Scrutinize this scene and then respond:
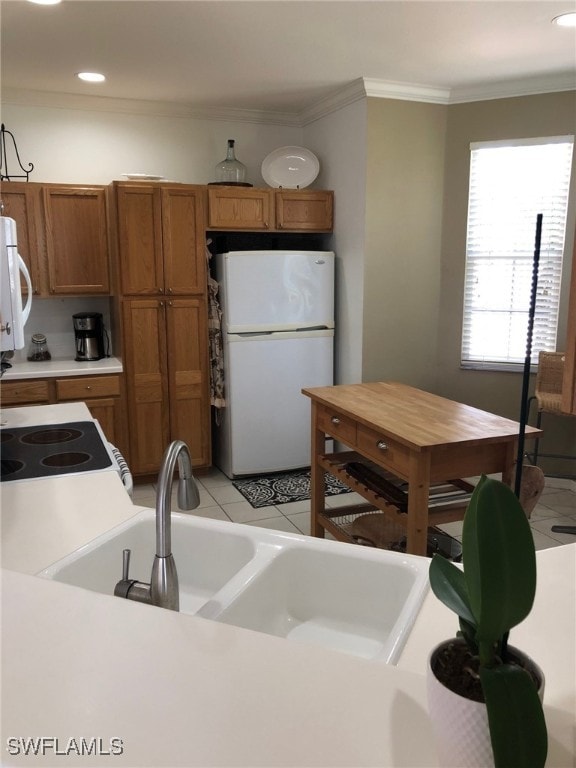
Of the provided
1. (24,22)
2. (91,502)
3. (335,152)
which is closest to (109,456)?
(91,502)

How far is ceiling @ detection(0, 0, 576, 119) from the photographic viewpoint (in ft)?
8.83

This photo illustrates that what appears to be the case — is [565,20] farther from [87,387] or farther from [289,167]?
[87,387]

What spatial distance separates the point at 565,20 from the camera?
285 centimetres

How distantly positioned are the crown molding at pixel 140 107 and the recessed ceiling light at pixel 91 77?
0.42 meters

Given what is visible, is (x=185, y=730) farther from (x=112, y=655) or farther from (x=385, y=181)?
(x=385, y=181)

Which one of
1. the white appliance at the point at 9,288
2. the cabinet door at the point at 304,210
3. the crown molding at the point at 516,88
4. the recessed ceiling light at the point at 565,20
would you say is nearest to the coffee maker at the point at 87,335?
the cabinet door at the point at 304,210

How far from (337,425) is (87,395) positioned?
→ 184 centimetres

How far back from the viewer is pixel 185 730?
28.0 inches

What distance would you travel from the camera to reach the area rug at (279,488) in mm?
3967

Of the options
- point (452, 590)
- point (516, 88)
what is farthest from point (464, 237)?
point (452, 590)

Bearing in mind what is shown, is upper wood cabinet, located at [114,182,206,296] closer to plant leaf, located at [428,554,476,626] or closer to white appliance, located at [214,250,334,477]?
white appliance, located at [214,250,334,477]

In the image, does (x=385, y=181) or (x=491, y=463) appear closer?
(x=491, y=463)

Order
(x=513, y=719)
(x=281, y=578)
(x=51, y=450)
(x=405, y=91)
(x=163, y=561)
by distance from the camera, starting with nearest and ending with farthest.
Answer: (x=513, y=719) < (x=163, y=561) < (x=281, y=578) < (x=51, y=450) < (x=405, y=91)

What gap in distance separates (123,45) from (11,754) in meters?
3.29
